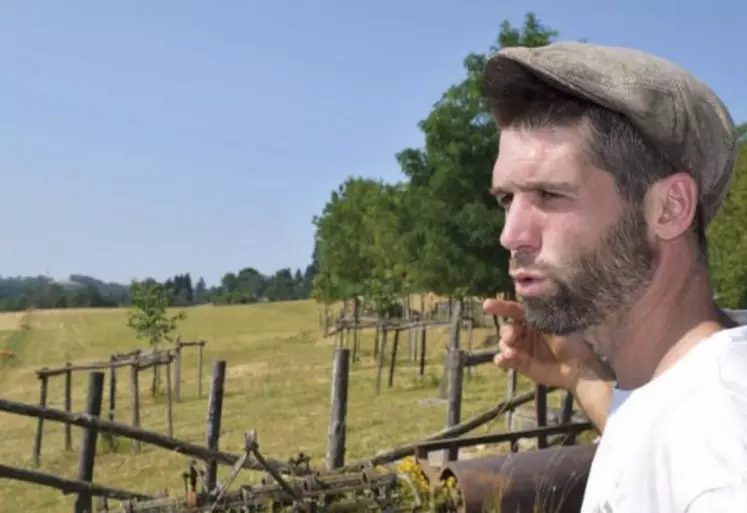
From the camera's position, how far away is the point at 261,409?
19.7m

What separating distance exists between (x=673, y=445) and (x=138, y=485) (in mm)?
12597

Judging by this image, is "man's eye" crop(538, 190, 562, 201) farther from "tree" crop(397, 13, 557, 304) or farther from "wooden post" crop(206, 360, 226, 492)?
"tree" crop(397, 13, 557, 304)

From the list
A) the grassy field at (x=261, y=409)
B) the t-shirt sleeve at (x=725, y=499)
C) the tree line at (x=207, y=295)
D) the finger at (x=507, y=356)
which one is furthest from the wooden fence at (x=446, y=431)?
the tree line at (x=207, y=295)

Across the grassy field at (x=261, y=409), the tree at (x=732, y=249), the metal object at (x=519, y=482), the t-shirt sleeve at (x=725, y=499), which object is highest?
the tree at (x=732, y=249)

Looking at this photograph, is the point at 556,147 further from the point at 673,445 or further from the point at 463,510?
the point at 463,510

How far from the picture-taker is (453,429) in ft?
22.1

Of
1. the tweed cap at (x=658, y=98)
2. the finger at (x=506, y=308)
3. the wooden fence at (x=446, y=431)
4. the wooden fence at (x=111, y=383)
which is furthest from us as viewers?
the wooden fence at (x=111, y=383)

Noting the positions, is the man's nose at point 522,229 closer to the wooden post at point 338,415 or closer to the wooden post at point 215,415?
the wooden post at point 215,415

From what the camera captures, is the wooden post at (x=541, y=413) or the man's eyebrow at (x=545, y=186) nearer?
the man's eyebrow at (x=545, y=186)

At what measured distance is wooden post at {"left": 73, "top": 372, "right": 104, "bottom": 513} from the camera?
616 cm

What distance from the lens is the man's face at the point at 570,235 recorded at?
3.83 feet

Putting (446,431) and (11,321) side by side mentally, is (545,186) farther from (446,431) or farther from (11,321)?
(11,321)

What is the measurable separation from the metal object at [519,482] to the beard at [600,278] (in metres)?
3.58

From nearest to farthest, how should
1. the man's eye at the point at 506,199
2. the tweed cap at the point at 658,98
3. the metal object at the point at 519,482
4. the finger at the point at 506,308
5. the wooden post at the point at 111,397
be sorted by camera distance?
the tweed cap at the point at 658,98 → the man's eye at the point at 506,199 → the finger at the point at 506,308 → the metal object at the point at 519,482 → the wooden post at the point at 111,397
